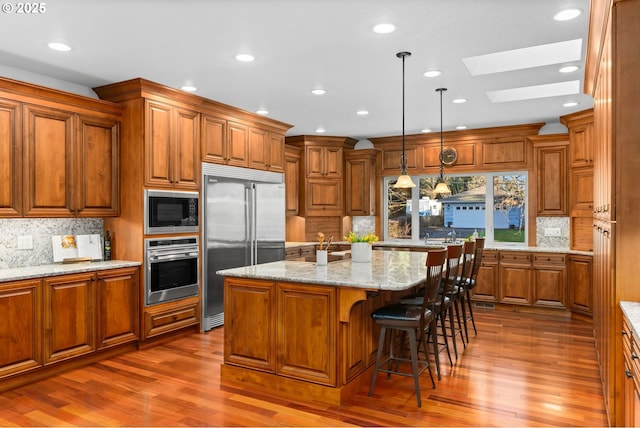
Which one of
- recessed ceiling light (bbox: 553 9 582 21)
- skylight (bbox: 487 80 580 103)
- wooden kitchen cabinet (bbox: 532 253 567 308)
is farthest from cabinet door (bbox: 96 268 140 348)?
wooden kitchen cabinet (bbox: 532 253 567 308)

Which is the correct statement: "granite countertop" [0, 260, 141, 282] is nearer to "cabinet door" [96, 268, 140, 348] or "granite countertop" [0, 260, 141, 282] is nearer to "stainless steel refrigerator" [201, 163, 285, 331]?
"cabinet door" [96, 268, 140, 348]

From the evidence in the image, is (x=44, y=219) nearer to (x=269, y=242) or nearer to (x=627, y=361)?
(x=269, y=242)

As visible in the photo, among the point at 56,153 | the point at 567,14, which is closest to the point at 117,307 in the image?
the point at 56,153

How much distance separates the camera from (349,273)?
3.53 m

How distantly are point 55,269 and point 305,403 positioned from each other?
7.88 feet

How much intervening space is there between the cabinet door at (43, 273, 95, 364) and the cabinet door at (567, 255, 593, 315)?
552 cm

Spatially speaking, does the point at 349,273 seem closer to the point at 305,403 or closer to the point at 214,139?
the point at 305,403

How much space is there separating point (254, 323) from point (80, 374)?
64.1 inches

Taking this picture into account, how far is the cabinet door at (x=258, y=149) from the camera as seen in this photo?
600 cm

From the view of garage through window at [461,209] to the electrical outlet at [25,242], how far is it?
5386 millimetres

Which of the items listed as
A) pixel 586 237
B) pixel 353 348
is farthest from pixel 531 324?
pixel 353 348

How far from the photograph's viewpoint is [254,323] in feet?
11.8

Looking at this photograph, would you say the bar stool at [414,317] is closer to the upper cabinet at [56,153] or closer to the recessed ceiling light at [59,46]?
the upper cabinet at [56,153]

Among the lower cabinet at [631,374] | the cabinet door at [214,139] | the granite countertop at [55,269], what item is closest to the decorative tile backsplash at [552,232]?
the cabinet door at [214,139]
